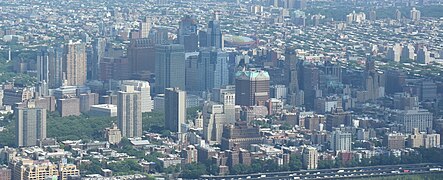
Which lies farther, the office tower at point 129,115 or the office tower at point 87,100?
the office tower at point 87,100

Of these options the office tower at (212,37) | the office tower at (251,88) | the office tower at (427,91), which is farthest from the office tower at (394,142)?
the office tower at (212,37)

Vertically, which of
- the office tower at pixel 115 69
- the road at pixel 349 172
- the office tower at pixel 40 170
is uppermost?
the office tower at pixel 115 69

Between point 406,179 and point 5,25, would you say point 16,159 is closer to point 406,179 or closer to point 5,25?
point 406,179

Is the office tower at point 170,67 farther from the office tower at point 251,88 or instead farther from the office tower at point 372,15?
the office tower at point 372,15

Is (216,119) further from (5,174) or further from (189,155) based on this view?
(5,174)

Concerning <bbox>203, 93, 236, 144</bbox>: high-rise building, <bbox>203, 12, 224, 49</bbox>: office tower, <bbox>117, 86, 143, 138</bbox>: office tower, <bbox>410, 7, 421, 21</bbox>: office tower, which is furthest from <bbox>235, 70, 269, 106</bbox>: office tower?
<bbox>410, 7, 421, 21</bbox>: office tower

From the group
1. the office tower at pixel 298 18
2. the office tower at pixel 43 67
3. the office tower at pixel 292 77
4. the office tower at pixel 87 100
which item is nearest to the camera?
the office tower at pixel 87 100
